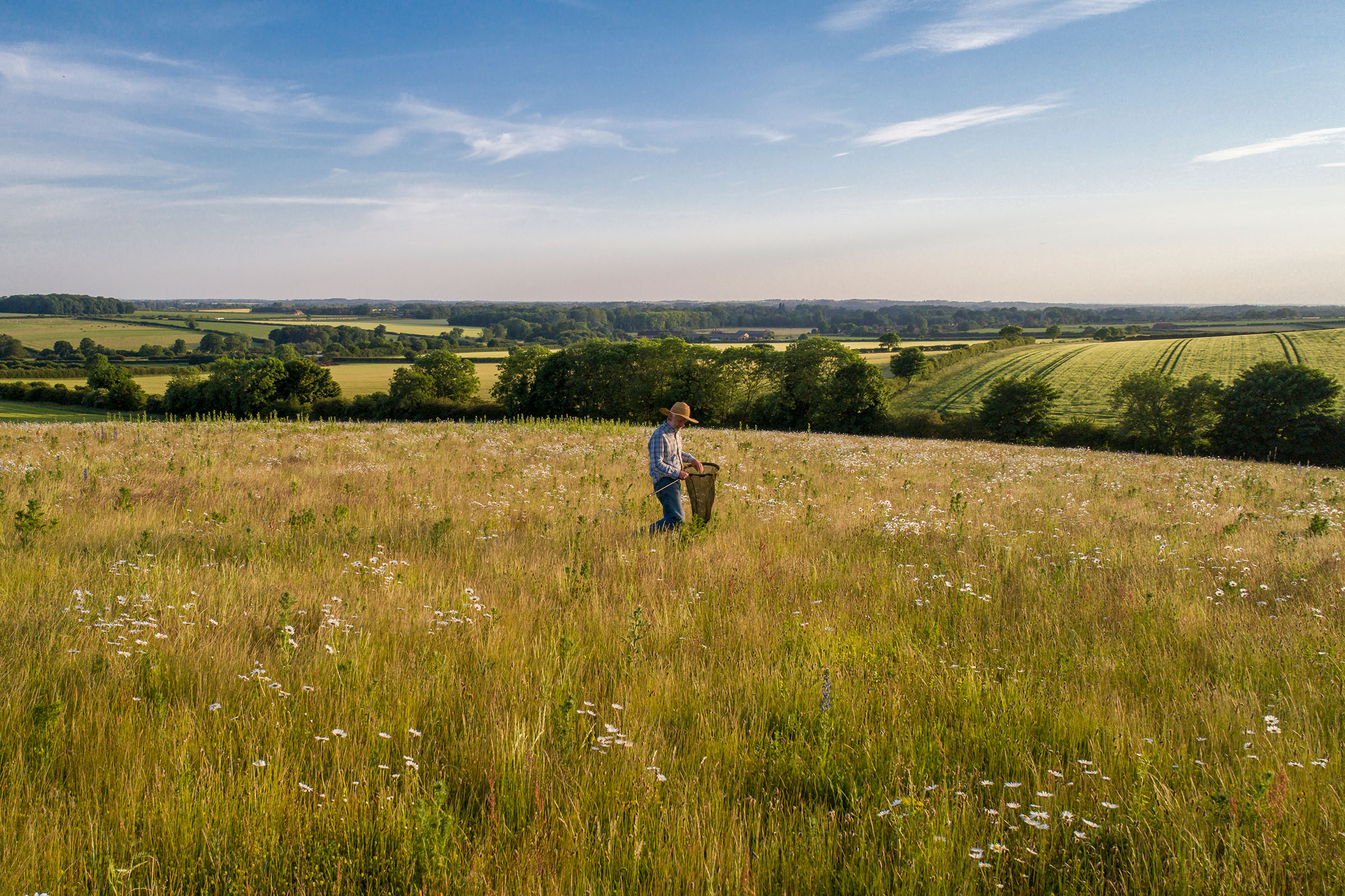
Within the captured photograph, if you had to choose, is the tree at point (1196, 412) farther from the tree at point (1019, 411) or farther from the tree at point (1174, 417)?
the tree at point (1019, 411)

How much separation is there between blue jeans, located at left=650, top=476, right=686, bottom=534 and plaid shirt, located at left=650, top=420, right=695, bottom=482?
4.2 inches

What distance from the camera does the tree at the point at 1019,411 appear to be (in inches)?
2438

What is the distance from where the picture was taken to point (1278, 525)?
1062cm

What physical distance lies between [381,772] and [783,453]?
59.3ft

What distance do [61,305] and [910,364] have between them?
214 meters

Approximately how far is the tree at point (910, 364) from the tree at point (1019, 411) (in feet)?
93.5

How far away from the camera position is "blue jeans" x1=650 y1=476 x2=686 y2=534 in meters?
8.33

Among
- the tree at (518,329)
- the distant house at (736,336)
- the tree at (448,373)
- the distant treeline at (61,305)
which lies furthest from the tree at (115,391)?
the distant treeline at (61,305)

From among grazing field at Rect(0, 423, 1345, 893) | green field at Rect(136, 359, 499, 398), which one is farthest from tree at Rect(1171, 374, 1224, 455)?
green field at Rect(136, 359, 499, 398)

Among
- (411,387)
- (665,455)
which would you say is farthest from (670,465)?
(411,387)

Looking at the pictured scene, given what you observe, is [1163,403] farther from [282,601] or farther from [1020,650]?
[282,601]

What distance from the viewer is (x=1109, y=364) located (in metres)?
86.1

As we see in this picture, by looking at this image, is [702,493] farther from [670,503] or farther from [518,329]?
[518,329]

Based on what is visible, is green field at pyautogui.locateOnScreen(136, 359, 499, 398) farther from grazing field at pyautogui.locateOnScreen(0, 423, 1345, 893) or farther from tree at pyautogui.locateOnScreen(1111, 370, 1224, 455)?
grazing field at pyautogui.locateOnScreen(0, 423, 1345, 893)
